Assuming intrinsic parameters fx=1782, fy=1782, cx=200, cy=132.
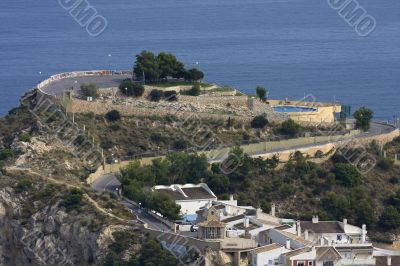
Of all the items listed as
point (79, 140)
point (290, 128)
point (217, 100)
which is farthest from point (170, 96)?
Answer: point (79, 140)

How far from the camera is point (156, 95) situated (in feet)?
321

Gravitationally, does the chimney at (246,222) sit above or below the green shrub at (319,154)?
below

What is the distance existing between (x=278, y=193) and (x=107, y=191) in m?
10.4

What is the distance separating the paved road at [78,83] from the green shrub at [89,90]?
1266 millimetres

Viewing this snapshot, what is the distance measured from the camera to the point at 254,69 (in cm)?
14562

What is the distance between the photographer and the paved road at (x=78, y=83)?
99.6 metres

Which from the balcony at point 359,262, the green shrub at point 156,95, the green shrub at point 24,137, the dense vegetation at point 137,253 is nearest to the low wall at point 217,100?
the green shrub at point 156,95

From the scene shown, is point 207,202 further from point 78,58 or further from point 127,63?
point 78,58

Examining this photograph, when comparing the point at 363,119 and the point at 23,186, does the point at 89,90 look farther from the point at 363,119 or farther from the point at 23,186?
the point at 23,186

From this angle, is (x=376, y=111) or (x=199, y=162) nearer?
(x=199, y=162)

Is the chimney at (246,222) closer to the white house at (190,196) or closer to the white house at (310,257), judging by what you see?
the white house at (190,196)

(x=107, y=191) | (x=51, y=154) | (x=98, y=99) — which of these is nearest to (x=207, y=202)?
(x=107, y=191)

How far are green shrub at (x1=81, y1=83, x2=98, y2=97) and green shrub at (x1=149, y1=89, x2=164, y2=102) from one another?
3.05 meters

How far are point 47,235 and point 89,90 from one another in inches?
775
